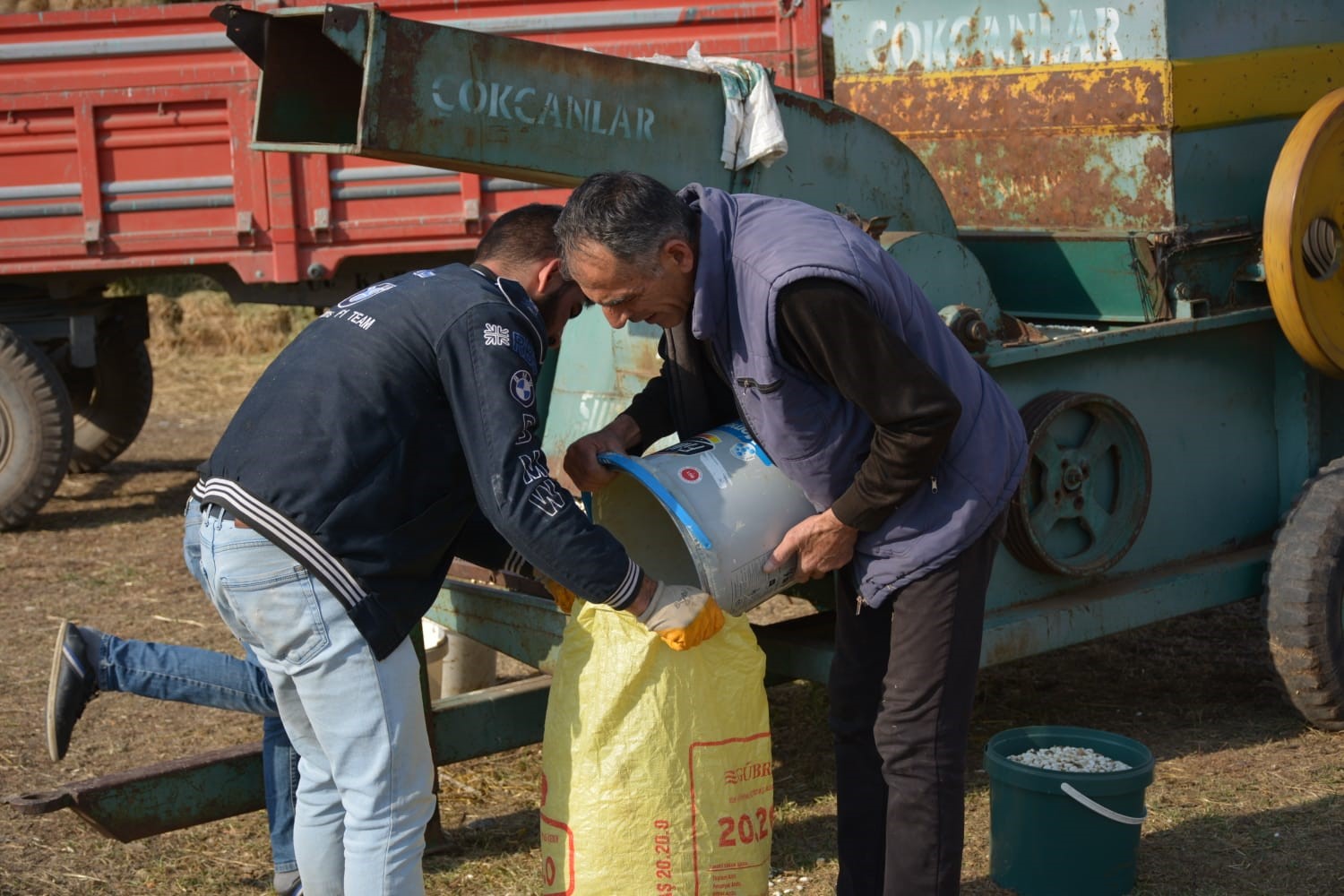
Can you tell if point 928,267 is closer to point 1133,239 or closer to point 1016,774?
point 1133,239

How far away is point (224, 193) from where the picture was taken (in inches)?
279

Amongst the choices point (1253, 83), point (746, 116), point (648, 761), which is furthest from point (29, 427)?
point (1253, 83)

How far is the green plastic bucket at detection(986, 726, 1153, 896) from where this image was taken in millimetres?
3324

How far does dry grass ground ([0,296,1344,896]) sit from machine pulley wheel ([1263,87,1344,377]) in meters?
0.98

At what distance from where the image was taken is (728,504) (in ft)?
9.59

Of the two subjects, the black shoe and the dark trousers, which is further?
the black shoe

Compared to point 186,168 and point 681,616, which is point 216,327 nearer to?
point 186,168

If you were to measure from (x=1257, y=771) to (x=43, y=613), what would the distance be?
4279 millimetres

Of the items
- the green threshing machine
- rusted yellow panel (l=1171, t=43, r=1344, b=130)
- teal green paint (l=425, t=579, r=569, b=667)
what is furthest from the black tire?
rusted yellow panel (l=1171, t=43, r=1344, b=130)

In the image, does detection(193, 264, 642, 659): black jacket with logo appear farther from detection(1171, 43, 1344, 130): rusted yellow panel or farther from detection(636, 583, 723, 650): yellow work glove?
detection(1171, 43, 1344, 130): rusted yellow panel

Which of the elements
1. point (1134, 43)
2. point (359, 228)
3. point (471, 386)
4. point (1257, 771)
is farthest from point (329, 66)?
point (359, 228)

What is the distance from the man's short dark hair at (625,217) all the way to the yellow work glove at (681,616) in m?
0.63

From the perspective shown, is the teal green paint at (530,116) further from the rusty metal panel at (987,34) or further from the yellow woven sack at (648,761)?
the yellow woven sack at (648,761)

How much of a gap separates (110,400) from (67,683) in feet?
17.2
